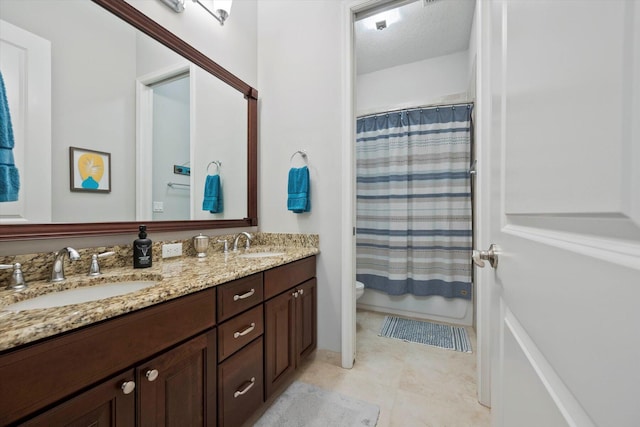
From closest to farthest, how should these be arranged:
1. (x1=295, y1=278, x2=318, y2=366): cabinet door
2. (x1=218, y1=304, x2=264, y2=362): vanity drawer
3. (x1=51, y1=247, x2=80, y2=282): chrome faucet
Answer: (x1=51, y1=247, x2=80, y2=282): chrome faucet, (x1=218, y1=304, x2=264, y2=362): vanity drawer, (x1=295, y1=278, x2=318, y2=366): cabinet door

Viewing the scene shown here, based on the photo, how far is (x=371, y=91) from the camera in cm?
304

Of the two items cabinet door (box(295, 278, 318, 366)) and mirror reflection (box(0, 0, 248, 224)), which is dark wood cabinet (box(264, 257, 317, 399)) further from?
mirror reflection (box(0, 0, 248, 224))

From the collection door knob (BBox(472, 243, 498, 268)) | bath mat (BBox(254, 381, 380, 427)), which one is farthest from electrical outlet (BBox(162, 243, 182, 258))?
door knob (BBox(472, 243, 498, 268))

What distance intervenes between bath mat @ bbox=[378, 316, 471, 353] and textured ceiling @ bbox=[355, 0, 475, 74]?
104 inches

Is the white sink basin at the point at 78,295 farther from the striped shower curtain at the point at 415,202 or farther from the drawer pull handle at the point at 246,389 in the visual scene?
the striped shower curtain at the point at 415,202

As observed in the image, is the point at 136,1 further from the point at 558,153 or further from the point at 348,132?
the point at 558,153

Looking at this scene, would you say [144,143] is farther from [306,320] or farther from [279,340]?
[306,320]

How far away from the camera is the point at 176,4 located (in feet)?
4.91

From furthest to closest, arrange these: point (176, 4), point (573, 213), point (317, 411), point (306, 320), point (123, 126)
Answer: point (306, 320) < point (176, 4) < point (317, 411) < point (123, 126) < point (573, 213)

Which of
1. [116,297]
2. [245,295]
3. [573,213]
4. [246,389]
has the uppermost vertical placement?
[573,213]

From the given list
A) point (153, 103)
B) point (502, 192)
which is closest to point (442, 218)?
point (502, 192)

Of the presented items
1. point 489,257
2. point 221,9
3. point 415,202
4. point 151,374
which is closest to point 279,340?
point 151,374

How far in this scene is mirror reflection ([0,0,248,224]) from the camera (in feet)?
3.25

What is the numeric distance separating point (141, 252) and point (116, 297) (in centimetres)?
46
